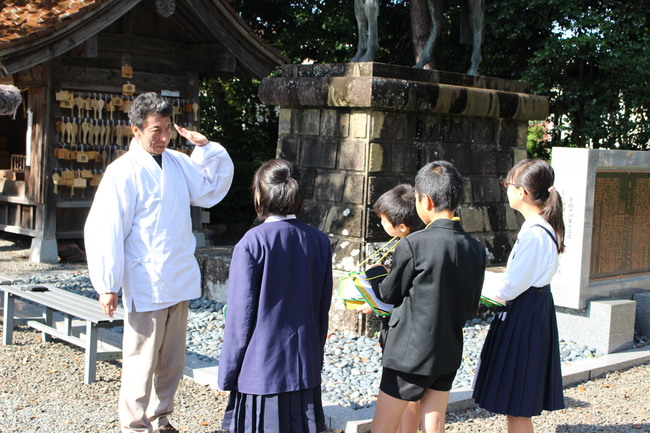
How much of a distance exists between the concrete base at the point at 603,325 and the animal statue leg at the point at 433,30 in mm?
2634

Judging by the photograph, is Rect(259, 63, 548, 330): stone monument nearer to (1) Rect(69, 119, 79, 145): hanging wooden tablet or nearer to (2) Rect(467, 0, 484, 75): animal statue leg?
(2) Rect(467, 0, 484, 75): animal statue leg

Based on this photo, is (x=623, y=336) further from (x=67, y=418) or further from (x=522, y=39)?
(x=522, y=39)

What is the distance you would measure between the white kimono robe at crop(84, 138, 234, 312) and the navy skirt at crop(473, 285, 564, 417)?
4.88 ft

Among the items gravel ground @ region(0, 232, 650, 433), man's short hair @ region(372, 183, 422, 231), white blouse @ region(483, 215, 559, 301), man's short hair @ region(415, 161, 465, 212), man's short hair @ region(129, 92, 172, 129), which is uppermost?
man's short hair @ region(129, 92, 172, 129)

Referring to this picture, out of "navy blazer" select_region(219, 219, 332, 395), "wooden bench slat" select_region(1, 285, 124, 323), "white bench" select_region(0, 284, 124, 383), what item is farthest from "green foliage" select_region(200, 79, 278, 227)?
"navy blazer" select_region(219, 219, 332, 395)

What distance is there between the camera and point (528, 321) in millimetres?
3436

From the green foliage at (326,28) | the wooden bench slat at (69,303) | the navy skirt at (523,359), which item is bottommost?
the wooden bench slat at (69,303)

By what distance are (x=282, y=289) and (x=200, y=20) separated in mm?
7964

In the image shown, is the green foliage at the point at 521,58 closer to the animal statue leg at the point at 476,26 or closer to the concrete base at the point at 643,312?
Answer: the animal statue leg at the point at 476,26

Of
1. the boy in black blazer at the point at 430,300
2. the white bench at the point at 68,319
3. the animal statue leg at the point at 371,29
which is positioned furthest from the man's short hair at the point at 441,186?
the animal statue leg at the point at 371,29

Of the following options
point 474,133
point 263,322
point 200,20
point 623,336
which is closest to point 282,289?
point 263,322

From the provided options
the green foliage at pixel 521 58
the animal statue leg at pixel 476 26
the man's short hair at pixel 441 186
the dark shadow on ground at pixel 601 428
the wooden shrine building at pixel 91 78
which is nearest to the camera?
the man's short hair at pixel 441 186

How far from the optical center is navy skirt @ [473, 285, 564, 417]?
344 centimetres

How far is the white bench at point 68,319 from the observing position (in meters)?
4.75
